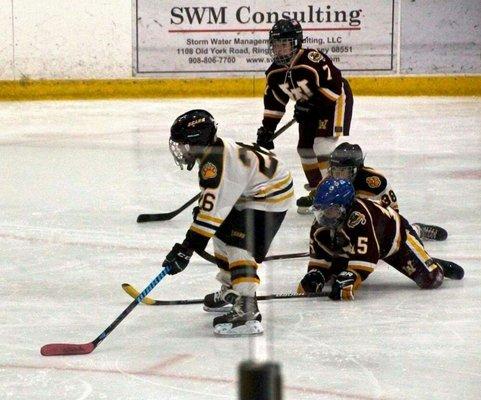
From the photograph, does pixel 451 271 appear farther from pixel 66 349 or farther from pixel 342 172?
pixel 66 349

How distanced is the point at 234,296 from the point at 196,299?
392 mm

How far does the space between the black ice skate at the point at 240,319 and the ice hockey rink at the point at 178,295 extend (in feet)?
0.12

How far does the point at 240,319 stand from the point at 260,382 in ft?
7.04

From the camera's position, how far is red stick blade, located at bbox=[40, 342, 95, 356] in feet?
10.3

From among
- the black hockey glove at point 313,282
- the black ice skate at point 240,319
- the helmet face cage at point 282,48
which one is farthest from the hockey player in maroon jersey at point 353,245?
the helmet face cage at point 282,48

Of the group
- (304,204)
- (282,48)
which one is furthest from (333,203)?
(304,204)

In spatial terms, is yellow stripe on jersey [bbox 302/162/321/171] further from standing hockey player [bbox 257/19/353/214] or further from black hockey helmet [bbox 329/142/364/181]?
black hockey helmet [bbox 329/142/364/181]

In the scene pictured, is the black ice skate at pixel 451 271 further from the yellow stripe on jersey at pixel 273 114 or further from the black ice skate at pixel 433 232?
the yellow stripe on jersey at pixel 273 114

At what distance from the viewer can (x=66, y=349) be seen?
10.4ft

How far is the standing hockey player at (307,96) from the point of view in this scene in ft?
17.1

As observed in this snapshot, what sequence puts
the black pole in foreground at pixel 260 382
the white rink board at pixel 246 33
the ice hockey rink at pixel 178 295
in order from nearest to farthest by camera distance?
the black pole in foreground at pixel 260 382
the ice hockey rink at pixel 178 295
the white rink board at pixel 246 33

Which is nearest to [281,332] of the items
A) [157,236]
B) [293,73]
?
[157,236]

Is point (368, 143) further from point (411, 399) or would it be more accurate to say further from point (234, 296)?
point (411, 399)

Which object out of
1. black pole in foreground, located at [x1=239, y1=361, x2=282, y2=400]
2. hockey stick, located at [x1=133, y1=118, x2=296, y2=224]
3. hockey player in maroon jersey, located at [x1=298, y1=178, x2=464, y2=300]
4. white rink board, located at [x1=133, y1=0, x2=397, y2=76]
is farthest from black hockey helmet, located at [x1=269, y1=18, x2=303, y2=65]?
white rink board, located at [x1=133, y1=0, x2=397, y2=76]
